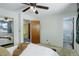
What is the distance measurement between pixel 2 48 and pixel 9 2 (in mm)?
618

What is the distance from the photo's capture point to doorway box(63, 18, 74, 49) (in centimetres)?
142

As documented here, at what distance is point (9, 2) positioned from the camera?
128cm

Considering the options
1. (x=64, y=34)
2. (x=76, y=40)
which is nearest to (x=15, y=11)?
(x=64, y=34)

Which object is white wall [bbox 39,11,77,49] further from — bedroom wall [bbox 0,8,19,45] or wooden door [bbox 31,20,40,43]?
bedroom wall [bbox 0,8,19,45]

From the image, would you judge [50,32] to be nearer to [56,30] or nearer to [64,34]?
[56,30]

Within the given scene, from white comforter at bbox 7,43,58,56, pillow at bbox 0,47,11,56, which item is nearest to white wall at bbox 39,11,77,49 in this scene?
white comforter at bbox 7,43,58,56

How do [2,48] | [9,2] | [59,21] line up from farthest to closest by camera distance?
[59,21], [2,48], [9,2]

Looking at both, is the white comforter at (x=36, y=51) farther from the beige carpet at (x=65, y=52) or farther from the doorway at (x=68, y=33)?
the doorway at (x=68, y=33)

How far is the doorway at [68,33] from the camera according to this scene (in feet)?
4.65

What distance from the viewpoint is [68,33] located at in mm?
1435

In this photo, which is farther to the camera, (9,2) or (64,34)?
(64,34)

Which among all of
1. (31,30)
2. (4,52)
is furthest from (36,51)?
(4,52)

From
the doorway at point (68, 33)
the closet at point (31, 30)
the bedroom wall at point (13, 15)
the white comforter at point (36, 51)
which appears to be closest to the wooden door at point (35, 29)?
the closet at point (31, 30)

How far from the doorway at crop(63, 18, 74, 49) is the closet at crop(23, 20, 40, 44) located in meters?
0.39
